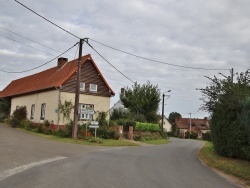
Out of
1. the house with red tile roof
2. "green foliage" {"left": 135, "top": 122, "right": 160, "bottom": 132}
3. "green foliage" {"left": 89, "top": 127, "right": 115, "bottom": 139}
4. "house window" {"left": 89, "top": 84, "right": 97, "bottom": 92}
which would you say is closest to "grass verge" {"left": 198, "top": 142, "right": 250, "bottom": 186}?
"green foliage" {"left": 89, "top": 127, "right": 115, "bottom": 139}

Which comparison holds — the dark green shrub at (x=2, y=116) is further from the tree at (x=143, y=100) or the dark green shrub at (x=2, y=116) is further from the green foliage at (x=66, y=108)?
the tree at (x=143, y=100)

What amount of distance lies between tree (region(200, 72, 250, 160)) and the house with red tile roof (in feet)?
47.8

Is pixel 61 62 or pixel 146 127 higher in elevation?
pixel 61 62

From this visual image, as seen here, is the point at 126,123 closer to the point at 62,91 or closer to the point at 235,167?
the point at 62,91

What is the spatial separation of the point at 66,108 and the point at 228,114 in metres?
17.7

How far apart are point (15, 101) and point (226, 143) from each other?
3089 centimetres

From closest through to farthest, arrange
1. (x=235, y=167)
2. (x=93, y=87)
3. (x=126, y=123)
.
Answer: (x=235, y=167) → (x=93, y=87) → (x=126, y=123)

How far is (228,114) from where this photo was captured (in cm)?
1809

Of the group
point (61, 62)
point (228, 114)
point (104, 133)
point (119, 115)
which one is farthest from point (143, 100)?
point (228, 114)

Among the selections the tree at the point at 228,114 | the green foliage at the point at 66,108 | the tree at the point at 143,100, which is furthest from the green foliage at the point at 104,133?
the tree at the point at 143,100

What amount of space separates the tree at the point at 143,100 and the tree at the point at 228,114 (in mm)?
33971

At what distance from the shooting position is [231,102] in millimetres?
17750

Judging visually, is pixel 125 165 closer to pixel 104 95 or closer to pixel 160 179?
pixel 160 179

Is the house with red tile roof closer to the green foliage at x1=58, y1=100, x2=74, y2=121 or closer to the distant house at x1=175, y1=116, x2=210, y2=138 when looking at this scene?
the green foliage at x1=58, y1=100, x2=74, y2=121
